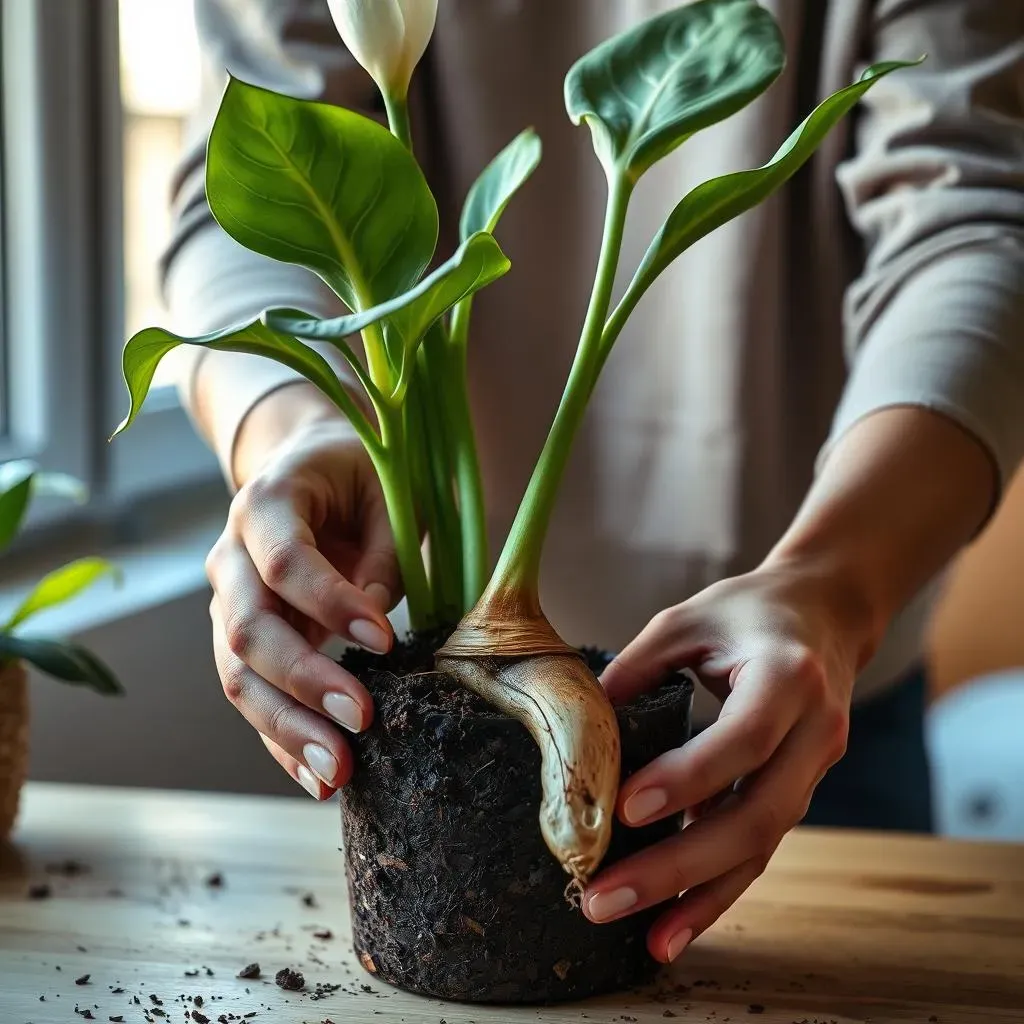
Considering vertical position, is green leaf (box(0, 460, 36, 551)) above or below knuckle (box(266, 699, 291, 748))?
below

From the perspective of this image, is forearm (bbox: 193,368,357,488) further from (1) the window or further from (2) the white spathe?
(1) the window

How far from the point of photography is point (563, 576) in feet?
3.37

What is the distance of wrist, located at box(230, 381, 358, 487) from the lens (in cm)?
73

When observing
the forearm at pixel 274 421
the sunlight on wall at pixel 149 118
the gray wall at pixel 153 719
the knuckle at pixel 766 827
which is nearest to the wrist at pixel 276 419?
the forearm at pixel 274 421

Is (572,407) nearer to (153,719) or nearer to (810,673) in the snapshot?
(810,673)

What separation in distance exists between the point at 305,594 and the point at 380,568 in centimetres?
7

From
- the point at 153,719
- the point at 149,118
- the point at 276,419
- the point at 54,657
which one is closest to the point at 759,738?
the point at 276,419

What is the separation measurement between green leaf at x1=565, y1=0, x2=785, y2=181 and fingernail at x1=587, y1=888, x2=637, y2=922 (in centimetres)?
29

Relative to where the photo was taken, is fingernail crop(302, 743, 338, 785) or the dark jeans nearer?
fingernail crop(302, 743, 338, 785)

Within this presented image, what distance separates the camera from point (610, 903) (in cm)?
51

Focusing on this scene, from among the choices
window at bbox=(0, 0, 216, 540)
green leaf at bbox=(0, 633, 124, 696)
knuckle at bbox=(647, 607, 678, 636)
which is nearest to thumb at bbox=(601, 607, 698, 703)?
knuckle at bbox=(647, 607, 678, 636)

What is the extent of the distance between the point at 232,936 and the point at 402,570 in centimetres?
22

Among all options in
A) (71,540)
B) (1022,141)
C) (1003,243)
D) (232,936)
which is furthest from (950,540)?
(71,540)

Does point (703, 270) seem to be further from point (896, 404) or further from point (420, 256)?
point (420, 256)
